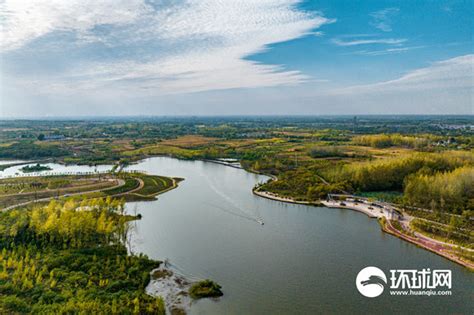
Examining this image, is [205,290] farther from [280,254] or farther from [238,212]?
[238,212]

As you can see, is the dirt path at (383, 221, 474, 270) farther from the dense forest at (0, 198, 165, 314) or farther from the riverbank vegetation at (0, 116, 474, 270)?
the dense forest at (0, 198, 165, 314)

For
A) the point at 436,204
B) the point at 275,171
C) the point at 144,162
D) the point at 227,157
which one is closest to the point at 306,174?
the point at 275,171

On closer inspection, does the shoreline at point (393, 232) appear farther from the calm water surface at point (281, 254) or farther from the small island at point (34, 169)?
the small island at point (34, 169)

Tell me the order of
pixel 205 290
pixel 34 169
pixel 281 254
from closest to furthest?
pixel 205 290
pixel 281 254
pixel 34 169

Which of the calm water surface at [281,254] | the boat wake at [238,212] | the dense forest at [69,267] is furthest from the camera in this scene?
the boat wake at [238,212]

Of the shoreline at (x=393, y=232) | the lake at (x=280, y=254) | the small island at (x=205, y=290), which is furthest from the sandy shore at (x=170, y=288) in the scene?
the shoreline at (x=393, y=232)

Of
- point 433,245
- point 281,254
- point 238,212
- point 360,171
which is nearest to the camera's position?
point 281,254

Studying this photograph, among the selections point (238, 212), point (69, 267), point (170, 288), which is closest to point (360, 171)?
point (238, 212)
